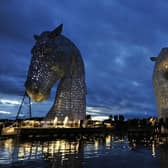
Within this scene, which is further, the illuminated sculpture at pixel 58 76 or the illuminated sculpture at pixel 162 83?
the illuminated sculpture at pixel 162 83

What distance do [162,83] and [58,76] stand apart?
9.08 m

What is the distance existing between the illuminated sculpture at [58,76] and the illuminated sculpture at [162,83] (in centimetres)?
739

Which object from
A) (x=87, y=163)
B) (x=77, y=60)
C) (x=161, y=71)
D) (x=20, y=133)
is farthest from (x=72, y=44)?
(x=87, y=163)

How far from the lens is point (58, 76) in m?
20.7

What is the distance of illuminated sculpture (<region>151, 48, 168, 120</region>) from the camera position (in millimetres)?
24595

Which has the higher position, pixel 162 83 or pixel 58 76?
pixel 162 83

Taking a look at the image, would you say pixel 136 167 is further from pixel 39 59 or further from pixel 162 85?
pixel 162 85

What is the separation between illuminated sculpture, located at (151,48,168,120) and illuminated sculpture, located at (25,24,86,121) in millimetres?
7387

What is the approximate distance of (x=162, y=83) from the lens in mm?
25047

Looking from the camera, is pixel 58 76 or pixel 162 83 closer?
pixel 58 76

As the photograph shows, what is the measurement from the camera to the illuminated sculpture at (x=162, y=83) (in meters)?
24.6

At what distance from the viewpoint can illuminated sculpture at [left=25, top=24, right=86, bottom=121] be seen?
65.2 feet

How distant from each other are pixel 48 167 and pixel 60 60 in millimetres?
12903

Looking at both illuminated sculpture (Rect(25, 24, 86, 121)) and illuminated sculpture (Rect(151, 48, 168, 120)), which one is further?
illuminated sculpture (Rect(151, 48, 168, 120))
